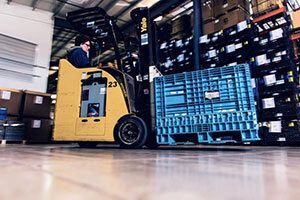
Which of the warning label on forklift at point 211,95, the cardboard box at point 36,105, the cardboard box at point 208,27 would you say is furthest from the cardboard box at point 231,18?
the cardboard box at point 36,105


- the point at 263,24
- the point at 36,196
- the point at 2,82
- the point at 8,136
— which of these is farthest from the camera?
the point at 2,82

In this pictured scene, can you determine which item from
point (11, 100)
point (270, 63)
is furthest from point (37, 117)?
point (270, 63)

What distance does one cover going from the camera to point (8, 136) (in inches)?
241

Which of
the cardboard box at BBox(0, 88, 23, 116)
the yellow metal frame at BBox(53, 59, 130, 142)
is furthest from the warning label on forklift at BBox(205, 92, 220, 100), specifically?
the cardboard box at BBox(0, 88, 23, 116)

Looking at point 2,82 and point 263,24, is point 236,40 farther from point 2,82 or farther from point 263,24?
point 2,82

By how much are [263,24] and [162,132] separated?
359cm

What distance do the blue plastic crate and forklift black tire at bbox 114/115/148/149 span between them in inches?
13.0

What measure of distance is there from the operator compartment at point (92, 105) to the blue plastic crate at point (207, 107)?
0.94 meters

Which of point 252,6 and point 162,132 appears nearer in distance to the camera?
point 162,132

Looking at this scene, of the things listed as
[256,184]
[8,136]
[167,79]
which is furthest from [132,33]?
[256,184]

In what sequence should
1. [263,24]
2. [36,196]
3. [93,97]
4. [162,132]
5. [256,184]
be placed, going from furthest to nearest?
[263,24]
[93,97]
[162,132]
[256,184]
[36,196]

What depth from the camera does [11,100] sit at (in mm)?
6469

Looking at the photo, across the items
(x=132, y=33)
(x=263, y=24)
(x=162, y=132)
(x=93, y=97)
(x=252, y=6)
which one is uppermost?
(x=132, y=33)

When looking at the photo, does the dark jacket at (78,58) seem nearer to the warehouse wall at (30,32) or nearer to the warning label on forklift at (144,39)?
the warning label on forklift at (144,39)
